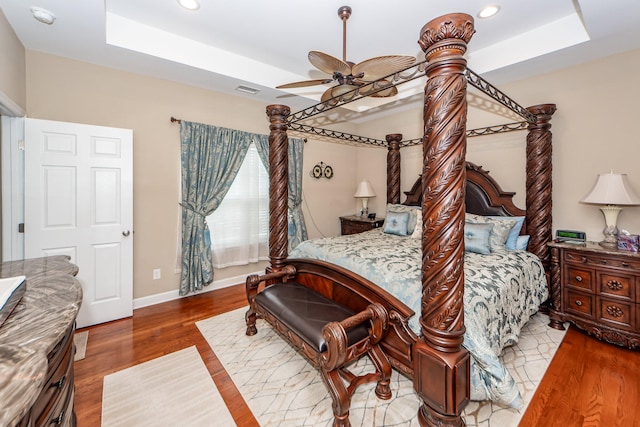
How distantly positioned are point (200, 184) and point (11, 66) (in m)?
1.83

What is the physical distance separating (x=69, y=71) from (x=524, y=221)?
505cm

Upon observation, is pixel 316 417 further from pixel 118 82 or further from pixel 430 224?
pixel 118 82

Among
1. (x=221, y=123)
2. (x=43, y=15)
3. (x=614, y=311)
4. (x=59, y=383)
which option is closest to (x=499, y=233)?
(x=614, y=311)

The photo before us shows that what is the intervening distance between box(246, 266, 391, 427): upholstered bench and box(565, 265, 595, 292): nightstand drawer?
2.07 m

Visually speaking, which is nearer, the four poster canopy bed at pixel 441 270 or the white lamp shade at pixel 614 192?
the four poster canopy bed at pixel 441 270

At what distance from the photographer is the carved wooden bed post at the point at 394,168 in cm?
437

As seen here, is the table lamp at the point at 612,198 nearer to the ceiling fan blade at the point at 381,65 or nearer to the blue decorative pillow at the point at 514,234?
the blue decorative pillow at the point at 514,234

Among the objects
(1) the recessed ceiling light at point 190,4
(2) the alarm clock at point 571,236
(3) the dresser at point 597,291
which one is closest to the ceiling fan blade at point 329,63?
(1) the recessed ceiling light at point 190,4

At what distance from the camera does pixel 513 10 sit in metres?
2.44

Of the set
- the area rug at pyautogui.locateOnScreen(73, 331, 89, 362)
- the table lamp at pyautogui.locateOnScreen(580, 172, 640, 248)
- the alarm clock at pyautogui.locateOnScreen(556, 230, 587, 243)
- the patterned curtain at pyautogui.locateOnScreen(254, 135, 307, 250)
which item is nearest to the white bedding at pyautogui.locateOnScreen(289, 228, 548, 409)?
the alarm clock at pyautogui.locateOnScreen(556, 230, 587, 243)

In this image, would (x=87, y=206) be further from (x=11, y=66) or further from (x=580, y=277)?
(x=580, y=277)

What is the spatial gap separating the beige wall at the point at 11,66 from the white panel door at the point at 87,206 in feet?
0.85

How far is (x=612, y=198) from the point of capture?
94.3 inches

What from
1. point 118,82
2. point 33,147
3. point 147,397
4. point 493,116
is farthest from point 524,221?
point 33,147
